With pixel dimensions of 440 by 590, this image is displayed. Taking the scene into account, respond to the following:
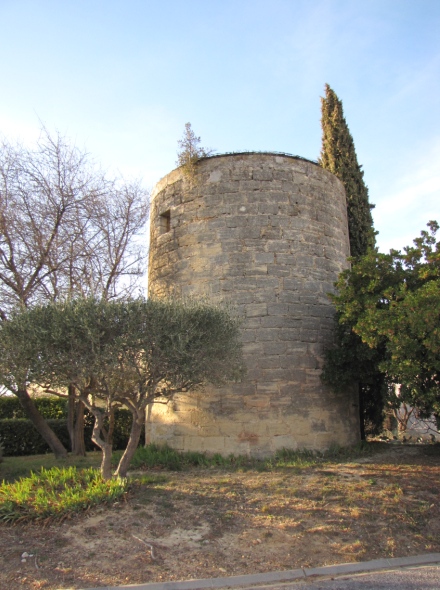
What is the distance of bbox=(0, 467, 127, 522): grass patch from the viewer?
5152 millimetres

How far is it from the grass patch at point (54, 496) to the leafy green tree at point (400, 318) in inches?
152

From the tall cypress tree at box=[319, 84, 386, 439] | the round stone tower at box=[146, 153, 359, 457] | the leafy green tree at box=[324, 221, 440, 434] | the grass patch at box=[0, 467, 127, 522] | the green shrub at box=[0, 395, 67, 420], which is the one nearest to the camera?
the grass patch at box=[0, 467, 127, 522]

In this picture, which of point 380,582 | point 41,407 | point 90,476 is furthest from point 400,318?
point 41,407

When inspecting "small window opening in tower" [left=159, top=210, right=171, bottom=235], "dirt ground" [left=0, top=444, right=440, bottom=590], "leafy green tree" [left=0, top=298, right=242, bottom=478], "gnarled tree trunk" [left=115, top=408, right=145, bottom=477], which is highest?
"small window opening in tower" [left=159, top=210, right=171, bottom=235]

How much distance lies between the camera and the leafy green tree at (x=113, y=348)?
557 centimetres

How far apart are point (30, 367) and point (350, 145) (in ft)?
32.1

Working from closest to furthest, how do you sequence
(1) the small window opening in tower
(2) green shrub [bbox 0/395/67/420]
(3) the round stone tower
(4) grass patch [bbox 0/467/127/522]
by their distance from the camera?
(4) grass patch [bbox 0/467/127/522] < (3) the round stone tower < (1) the small window opening in tower < (2) green shrub [bbox 0/395/67/420]

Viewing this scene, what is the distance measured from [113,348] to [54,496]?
1797 millimetres

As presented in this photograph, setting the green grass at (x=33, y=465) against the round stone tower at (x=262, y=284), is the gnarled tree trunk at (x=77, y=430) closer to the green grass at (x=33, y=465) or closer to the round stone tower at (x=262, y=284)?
the green grass at (x=33, y=465)

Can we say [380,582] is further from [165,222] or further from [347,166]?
[347,166]

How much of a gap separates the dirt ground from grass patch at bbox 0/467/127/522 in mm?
140

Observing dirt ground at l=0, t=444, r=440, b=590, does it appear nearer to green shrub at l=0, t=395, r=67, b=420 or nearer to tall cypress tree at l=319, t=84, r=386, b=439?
tall cypress tree at l=319, t=84, r=386, b=439

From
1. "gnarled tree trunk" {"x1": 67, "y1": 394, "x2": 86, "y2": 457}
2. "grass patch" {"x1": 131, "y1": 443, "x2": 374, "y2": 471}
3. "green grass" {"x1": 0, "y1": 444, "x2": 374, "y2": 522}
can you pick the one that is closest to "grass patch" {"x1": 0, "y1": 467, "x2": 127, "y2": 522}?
"green grass" {"x1": 0, "y1": 444, "x2": 374, "y2": 522}

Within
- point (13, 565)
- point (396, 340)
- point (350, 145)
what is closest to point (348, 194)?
point (350, 145)
